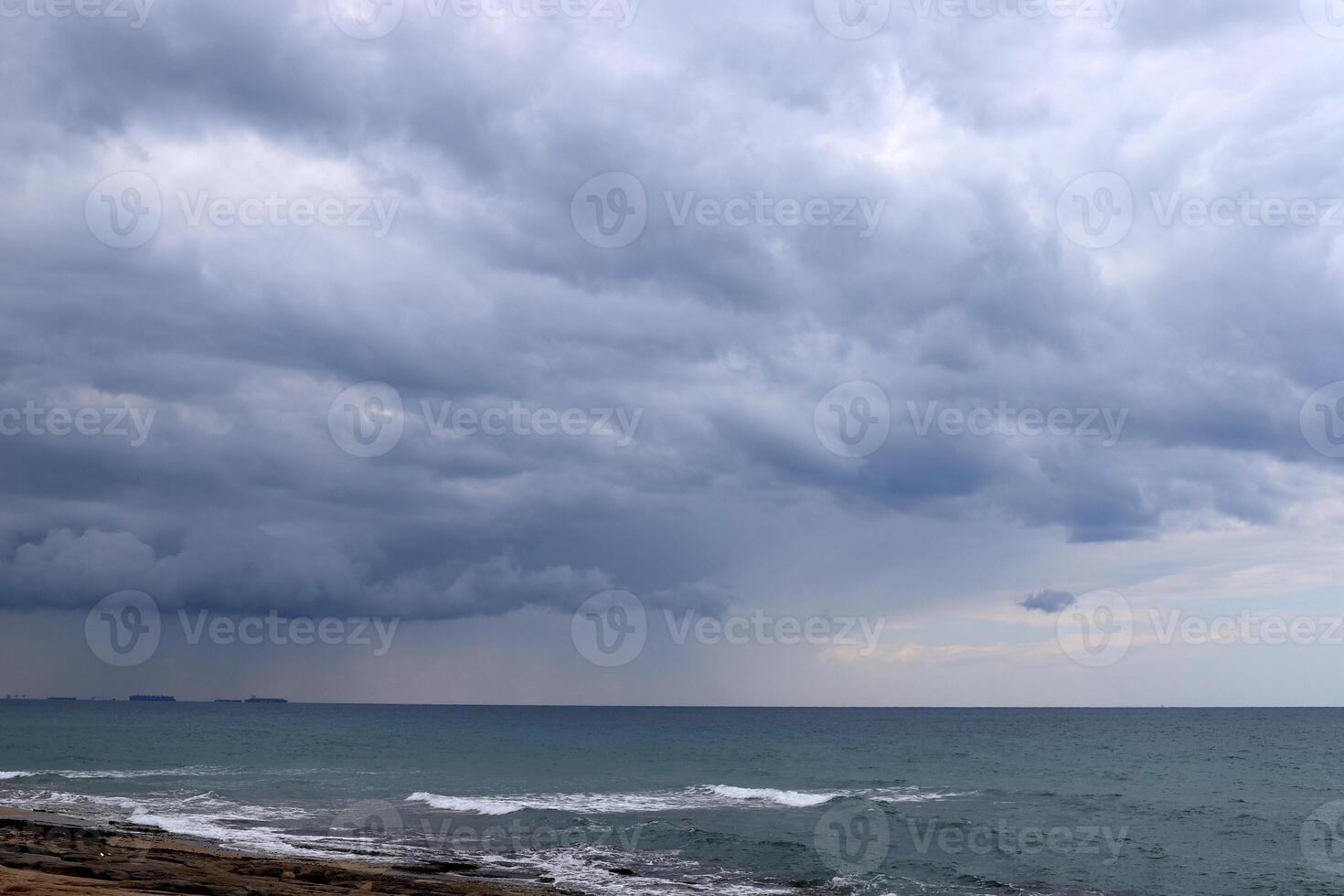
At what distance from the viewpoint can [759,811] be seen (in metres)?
39.6

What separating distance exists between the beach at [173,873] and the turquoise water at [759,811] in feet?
9.05

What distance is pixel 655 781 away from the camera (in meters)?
53.7

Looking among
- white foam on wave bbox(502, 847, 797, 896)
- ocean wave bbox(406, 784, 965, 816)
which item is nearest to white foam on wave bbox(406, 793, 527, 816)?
ocean wave bbox(406, 784, 965, 816)

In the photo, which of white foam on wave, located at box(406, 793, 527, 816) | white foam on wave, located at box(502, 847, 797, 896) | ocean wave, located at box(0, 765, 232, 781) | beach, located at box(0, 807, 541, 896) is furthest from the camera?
ocean wave, located at box(0, 765, 232, 781)

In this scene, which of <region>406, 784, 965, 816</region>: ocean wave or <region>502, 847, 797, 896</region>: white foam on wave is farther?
<region>406, 784, 965, 816</region>: ocean wave

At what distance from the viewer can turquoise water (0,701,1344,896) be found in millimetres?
26594

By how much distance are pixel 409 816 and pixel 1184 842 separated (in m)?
26.6

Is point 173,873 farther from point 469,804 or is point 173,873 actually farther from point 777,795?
point 777,795

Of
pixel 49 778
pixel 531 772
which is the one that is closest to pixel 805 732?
pixel 531 772

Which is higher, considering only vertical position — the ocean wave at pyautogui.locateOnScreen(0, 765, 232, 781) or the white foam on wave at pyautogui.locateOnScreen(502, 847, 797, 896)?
the white foam on wave at pyautogui.locateOnScreen(502, 847, 797, 896)

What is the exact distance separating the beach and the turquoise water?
9.05 feet

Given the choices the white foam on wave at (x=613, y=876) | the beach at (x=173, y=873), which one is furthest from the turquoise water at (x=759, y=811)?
the beach at (x=173, y=873)

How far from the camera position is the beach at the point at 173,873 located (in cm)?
1923

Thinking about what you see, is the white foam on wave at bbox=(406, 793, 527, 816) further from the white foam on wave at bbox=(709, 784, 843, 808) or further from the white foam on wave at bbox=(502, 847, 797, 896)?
the white foam on wave at bbox=(502, 847, 797, 896)
